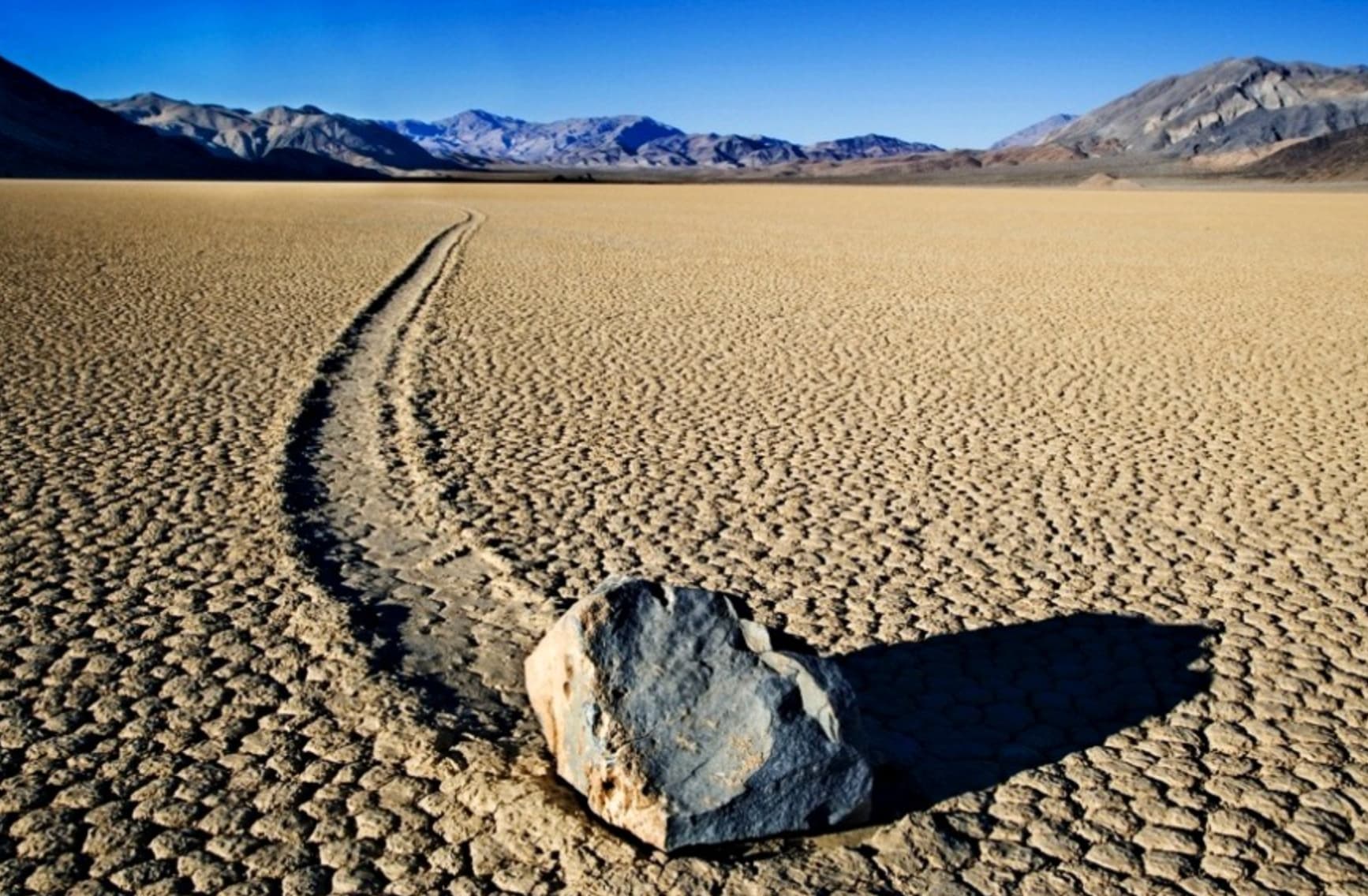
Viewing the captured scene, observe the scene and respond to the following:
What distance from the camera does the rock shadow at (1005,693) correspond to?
3.33 metres

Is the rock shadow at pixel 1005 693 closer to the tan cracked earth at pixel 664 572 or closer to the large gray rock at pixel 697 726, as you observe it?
the tan cracked earth at pixel 664 572

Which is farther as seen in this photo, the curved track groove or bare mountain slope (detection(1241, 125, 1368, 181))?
bare mountain slope (detection(1241, 125, 1368, 181))

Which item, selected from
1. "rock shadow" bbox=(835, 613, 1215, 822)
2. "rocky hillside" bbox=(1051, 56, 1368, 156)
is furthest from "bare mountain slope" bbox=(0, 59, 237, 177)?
"rocky hillside" bbox=(1051, 56, 1368, 156)

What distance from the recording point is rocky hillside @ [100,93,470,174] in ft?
527

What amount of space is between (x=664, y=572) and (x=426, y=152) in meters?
193

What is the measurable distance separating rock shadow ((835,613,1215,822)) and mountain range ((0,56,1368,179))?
233ft

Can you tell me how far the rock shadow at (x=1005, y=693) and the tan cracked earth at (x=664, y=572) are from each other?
0.06ft

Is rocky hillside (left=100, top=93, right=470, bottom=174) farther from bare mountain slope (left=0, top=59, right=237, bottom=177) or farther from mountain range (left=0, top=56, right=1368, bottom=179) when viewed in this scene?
bare mountain slope (left=0, top=59, right=237, bottom=177)

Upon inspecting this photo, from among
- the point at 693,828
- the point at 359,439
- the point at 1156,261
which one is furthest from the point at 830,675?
the point at 1156,261

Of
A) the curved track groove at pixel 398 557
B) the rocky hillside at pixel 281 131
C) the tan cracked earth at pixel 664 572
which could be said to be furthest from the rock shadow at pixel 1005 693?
the rocky hillside at pixel 281 131

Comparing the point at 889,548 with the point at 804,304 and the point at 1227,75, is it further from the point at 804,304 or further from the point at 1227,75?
the point at 1227,75

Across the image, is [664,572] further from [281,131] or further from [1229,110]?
[281,131]

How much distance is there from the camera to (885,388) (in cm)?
840

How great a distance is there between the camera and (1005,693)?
150 inches
